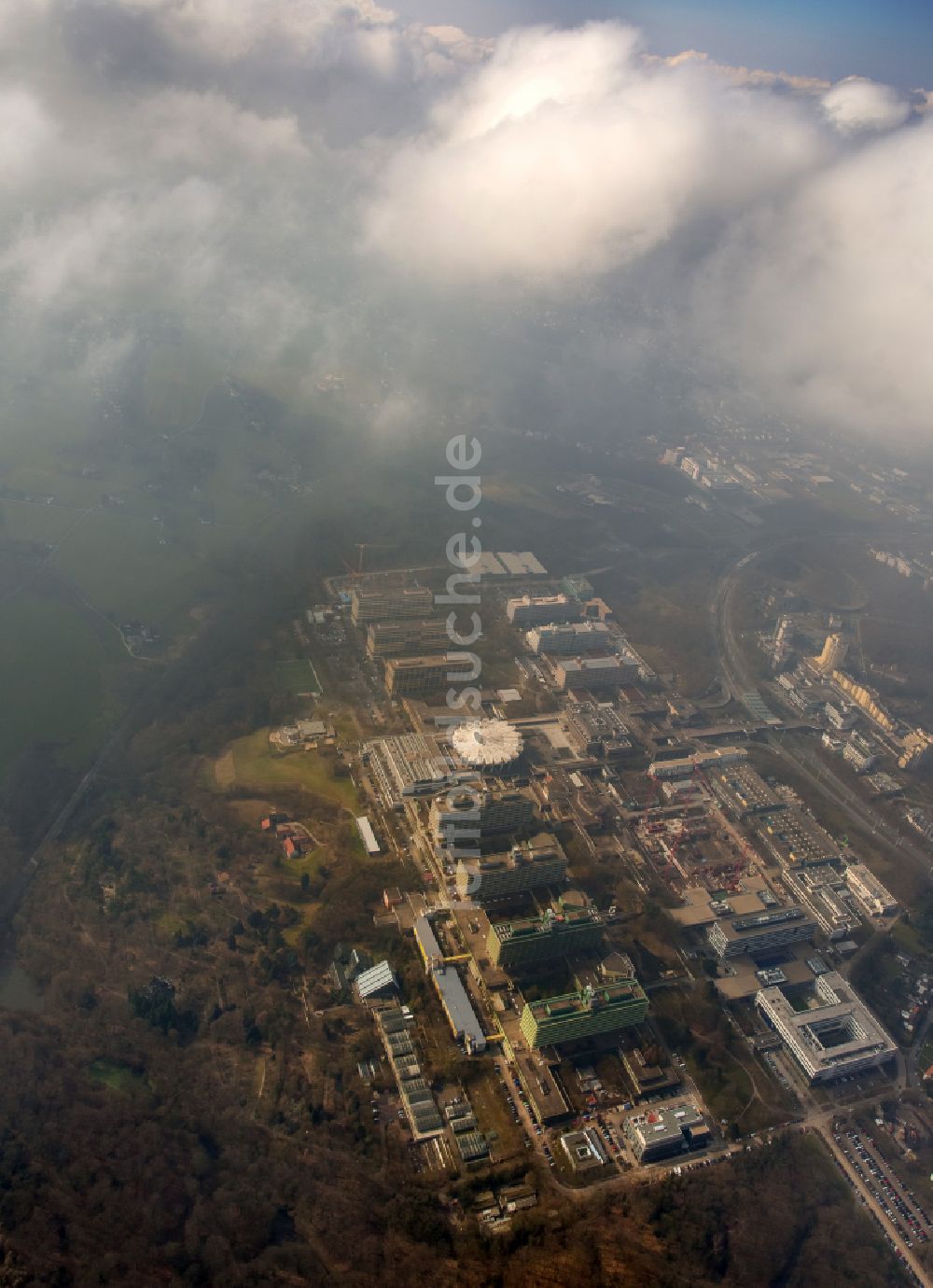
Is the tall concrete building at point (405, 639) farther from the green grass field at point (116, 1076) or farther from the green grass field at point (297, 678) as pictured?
the green grass field at point (116, 1076)

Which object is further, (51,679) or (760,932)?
(51,679)

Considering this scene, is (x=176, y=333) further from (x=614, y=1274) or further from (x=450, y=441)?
(x=614, y=1274)

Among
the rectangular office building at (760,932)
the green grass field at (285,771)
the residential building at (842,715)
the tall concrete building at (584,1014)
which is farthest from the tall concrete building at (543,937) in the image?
the residential building at (842,715)

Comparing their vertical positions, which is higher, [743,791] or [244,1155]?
[743,791]

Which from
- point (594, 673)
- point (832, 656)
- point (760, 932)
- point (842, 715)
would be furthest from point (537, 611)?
point (760, 932)

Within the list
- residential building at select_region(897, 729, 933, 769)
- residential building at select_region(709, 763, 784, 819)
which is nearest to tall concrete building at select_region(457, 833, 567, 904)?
residential building at select_region(709, 763, 784, 819)

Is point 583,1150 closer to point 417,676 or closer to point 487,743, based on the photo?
point 487,743

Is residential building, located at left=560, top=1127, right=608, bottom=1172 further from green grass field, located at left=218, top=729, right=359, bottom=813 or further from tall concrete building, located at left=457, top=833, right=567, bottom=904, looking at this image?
green grass field, located at left=218, top=729, right=359, bottom=813
